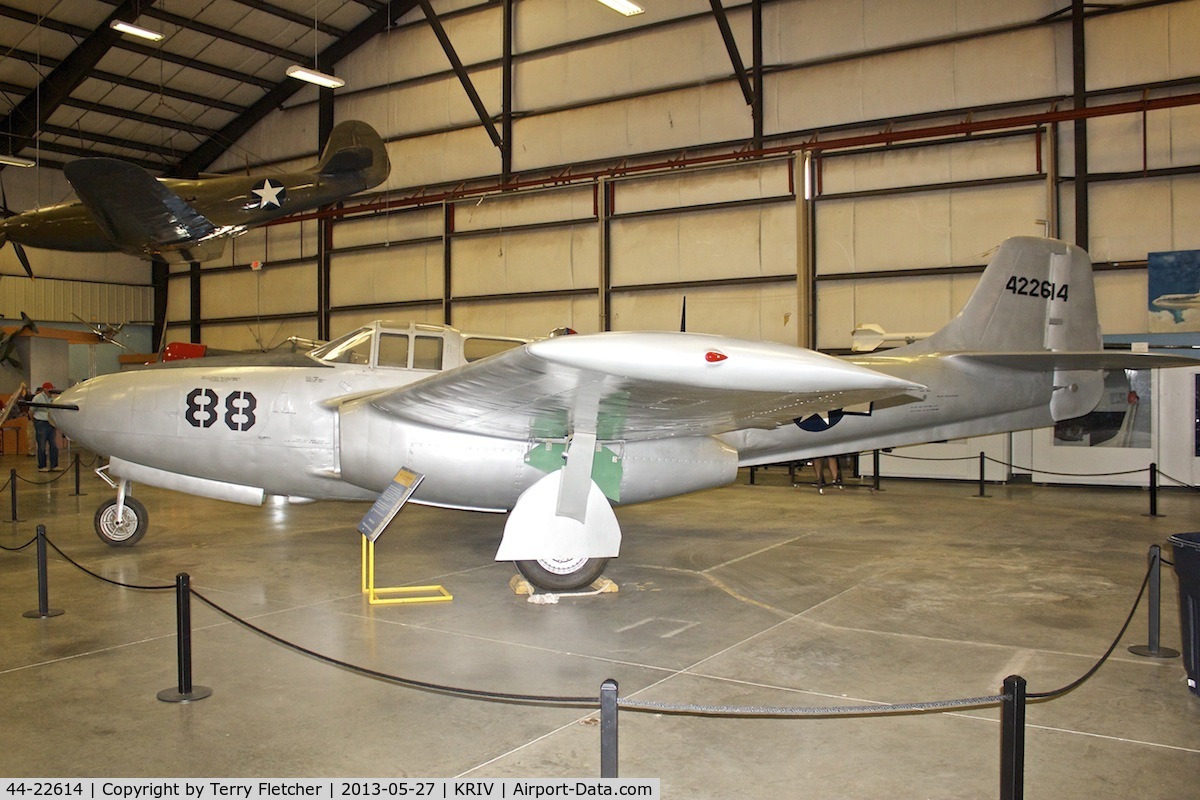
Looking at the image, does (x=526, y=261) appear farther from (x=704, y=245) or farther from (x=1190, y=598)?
(x=1190, y=598)

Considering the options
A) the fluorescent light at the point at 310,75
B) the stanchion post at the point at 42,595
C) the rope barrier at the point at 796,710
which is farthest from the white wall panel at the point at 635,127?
the rope barrier at the point at 796,710

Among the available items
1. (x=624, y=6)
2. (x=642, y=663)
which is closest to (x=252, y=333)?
(x=624, y=6)

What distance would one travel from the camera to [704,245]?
62.1 ft

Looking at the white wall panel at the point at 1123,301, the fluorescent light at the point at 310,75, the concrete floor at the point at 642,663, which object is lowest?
the concrete floor at the point at 642,663

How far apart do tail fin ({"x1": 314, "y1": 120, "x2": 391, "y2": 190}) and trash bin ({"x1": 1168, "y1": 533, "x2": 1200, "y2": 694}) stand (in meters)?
17.6

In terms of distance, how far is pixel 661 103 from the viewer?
19.4 meters

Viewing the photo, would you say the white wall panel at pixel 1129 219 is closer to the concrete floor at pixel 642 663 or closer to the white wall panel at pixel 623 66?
the concrete floor at pixel 642 663

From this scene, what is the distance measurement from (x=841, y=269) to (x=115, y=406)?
13.8m

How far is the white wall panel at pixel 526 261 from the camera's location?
809 inches

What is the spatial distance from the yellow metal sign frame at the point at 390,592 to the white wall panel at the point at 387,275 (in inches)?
658

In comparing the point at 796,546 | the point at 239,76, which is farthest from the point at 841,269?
the point at 239,76

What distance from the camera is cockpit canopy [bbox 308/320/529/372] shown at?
8289mm

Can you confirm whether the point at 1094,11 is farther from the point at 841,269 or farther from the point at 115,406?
the point at 115,406

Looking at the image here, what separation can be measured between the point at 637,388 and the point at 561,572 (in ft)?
8.76
